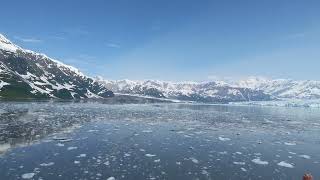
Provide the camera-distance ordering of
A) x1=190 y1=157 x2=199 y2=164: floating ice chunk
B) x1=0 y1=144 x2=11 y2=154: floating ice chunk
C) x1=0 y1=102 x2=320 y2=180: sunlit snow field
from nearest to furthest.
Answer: x1=0 y1=102 x2=320 y2=180: sunlit snow field → x1=190 y1=157 x2=199 y2=164: floating ice chunk → x1=0 y1=144 x2=11 y2=154: floating ice chunk

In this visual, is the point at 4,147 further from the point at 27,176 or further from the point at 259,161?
the point at 259,161

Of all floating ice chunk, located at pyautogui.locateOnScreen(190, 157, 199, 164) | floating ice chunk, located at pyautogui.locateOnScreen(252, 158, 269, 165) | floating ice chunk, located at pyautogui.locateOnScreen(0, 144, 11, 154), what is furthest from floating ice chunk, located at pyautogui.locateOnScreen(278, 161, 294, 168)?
floating ice chunk, located at pyautogui.locateOnScreen(0, 144, 11, 154)

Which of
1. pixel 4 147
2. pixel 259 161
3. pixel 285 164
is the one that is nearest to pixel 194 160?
pixel 259 161

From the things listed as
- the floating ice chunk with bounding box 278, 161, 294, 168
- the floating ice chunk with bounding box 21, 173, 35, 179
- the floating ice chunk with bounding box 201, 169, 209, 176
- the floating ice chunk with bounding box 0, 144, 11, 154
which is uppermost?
the floating ice chunk with bounding box 0, 144, 11, 154

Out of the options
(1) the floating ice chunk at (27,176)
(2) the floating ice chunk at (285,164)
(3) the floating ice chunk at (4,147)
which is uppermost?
(3) the floating ice chunk at (4,147)

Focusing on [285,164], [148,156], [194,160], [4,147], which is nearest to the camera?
[285,164]

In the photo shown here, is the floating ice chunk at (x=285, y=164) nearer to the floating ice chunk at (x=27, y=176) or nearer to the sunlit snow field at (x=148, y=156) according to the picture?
the sunlit snow field at (x=148, y=156)

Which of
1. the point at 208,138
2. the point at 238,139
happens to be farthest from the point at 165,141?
the point at 238,139

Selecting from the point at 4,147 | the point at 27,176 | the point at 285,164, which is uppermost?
the point at 4,147

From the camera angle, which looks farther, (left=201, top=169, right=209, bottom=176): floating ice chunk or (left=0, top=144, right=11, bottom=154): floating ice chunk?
(left=0, top=144, right=11, bottom=154): floating ice chunk

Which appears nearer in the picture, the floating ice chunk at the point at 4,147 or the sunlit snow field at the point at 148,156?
the sunlit snow field at the point at 148,156

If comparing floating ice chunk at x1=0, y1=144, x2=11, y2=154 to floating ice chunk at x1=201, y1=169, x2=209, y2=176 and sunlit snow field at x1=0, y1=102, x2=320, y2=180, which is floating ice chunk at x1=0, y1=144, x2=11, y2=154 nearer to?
sunlit snow field at x1=0, y1=102, x2=320, y2=180

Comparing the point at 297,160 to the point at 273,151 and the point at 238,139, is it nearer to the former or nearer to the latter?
the point at 273,151

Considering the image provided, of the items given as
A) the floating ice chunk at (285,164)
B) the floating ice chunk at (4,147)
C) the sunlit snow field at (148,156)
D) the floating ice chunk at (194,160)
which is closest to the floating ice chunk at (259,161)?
the sunlit snow field at (148,156)
